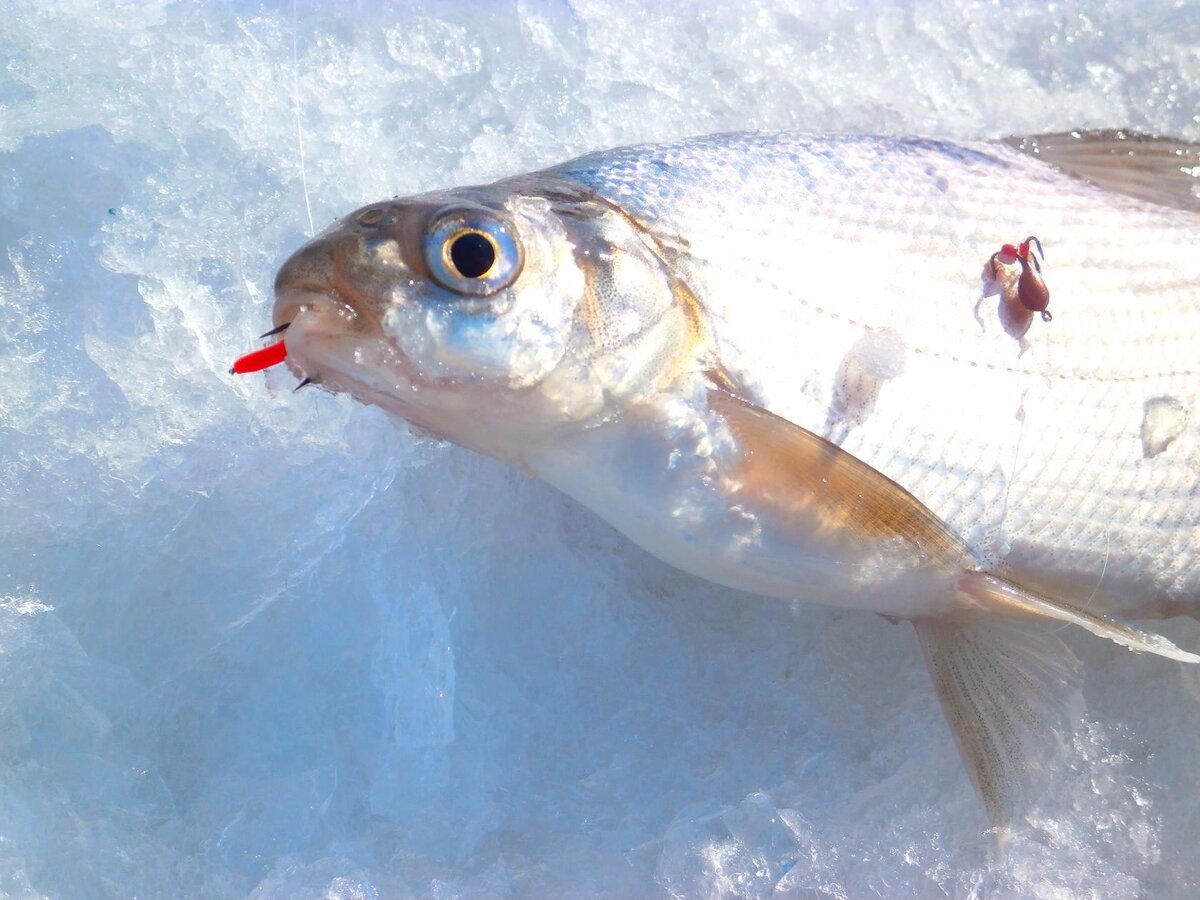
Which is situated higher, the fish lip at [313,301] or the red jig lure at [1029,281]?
the red jig lure at [1029,281]

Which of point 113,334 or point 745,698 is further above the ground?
point 113,334

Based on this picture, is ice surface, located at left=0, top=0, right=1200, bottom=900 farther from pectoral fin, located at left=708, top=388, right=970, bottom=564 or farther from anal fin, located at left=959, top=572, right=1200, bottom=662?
pectoral fin, located at left=708, top=388, right=970, bottom=564

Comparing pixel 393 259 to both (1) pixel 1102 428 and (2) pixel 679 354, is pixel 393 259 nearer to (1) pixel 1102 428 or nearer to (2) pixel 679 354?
(2) pixel 679 354

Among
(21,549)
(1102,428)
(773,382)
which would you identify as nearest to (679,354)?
(773,382)

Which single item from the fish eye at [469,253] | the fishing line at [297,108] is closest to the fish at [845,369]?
the fish eye at [469,253]

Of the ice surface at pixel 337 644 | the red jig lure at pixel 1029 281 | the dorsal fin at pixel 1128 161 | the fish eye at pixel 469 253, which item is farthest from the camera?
the dorsal fin at pixel 1128 161

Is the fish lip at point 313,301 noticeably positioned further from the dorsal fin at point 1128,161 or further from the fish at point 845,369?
the dorsal fin at point 1128,161

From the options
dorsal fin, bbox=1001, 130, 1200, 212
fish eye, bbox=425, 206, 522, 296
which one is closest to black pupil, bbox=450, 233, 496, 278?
fish eye, bbox=425, 206, 522, 296
